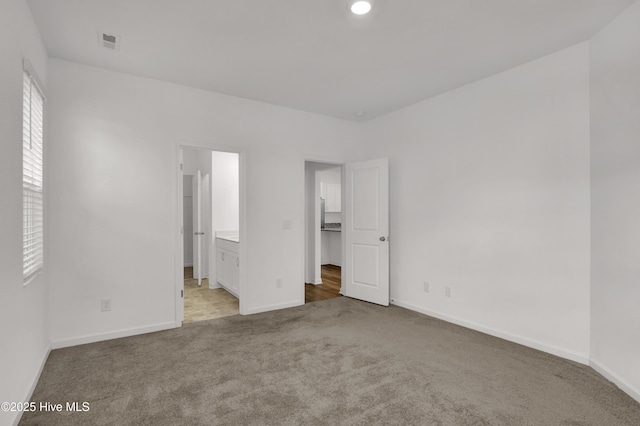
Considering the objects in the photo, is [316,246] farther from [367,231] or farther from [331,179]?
[331,179]

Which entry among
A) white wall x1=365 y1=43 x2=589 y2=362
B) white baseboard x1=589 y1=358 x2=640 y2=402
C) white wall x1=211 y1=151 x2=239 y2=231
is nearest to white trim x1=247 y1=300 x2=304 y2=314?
white wall x1=365 y1=43 x2=589 y2=362

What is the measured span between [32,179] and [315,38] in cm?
246

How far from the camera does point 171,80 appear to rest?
3441 millimetres

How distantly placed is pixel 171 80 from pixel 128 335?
2.72 meters

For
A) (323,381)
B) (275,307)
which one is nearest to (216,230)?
(275,307)

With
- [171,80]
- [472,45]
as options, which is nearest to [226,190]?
[171,80]

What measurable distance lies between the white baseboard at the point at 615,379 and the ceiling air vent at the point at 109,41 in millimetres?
4649

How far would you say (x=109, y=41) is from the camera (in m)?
2.67

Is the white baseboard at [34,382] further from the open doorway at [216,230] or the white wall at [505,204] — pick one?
the white wall at [505,204]

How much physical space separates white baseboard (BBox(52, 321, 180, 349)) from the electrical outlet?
239 mm

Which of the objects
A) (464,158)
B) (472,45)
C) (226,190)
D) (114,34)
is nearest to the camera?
(114,34)

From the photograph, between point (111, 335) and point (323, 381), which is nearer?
point (323, 381)

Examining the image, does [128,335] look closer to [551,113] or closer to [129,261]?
[129,261]

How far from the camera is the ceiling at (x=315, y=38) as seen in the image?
7.39 ft
